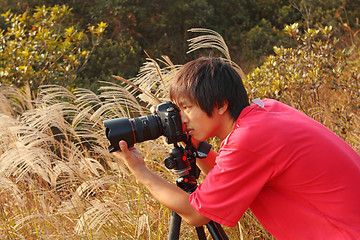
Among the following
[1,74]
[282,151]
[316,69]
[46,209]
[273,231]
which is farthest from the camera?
[1,74]

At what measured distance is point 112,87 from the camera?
9.59 feet

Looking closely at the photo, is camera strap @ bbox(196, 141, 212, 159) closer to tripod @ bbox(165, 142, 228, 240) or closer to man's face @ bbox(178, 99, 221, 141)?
tripod @ bbox(165, 142, 228, 240)

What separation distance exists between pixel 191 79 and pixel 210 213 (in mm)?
569

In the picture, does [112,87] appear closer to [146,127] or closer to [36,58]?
[146,127]

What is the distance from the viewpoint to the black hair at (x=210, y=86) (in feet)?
→ 6.25

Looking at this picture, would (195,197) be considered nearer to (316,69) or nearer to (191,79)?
(191,79)

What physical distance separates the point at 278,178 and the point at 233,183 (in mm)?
191

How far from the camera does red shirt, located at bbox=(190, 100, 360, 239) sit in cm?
173

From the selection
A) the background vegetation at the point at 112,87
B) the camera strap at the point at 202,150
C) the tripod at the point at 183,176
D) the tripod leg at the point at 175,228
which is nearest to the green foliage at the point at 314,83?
A: the background vegetation at the point at 112,87

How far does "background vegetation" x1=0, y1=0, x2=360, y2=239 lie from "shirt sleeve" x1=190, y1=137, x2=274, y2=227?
77 centimetres

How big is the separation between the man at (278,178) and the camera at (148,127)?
143 mm

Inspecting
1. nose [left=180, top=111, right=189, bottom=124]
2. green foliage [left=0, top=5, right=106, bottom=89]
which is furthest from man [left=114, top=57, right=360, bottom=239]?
green foliage [left=0, top=5, right=106, bottom=89]

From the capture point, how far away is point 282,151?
1726mm

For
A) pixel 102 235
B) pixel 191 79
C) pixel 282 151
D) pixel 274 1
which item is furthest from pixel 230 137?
pixel 274 1
